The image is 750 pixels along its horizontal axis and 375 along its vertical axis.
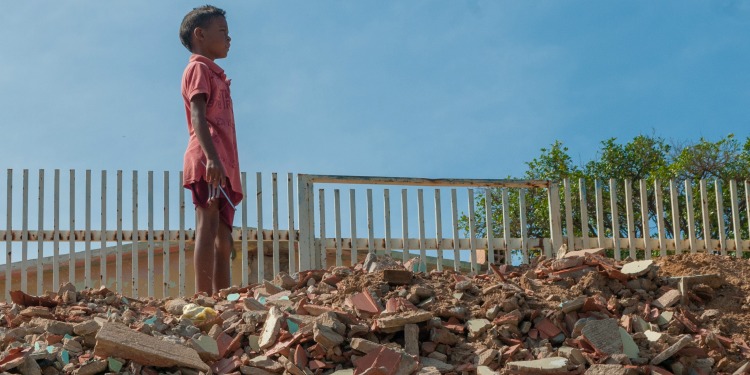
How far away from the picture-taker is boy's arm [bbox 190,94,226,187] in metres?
5.39

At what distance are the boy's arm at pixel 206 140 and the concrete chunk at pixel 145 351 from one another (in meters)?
1.58

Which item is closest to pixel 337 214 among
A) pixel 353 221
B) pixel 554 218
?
pixel 353 221

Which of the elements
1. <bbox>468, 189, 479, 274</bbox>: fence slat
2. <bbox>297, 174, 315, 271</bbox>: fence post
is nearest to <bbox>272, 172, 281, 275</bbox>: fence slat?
<bbox>297, 174, 315, 271</bbox>: fence post

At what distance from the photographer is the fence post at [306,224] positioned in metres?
8.82

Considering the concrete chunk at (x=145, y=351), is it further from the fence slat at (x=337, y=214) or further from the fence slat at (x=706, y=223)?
the fence slat at (x=706, y=223)

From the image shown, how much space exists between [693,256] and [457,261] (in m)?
3.39

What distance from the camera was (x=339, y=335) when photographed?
4121 millimetres

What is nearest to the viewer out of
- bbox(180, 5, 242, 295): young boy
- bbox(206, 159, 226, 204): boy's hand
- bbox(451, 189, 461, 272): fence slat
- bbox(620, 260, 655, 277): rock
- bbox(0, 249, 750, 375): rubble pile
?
bbox(0, 249, 750, 375): rubble pile

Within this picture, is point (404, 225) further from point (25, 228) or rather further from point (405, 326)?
point (405, 326)

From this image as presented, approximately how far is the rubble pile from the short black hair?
6.11 feet

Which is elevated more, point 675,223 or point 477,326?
point 675,223

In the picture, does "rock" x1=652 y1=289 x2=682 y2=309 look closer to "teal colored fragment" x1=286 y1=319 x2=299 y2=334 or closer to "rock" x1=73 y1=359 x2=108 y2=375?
"teal colored fragment" x1=286 y1=319 x2=299 y2=334

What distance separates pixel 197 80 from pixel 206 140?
0.44m

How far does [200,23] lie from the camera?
19.5ft
